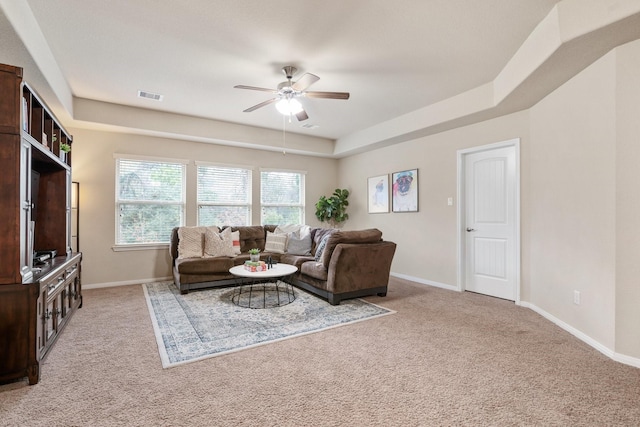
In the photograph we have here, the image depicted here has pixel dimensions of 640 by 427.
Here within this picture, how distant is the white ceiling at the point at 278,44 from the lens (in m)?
2.51

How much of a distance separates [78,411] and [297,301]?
2.48 metres

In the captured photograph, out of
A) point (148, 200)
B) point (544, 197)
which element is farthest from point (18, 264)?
point (544, 197)

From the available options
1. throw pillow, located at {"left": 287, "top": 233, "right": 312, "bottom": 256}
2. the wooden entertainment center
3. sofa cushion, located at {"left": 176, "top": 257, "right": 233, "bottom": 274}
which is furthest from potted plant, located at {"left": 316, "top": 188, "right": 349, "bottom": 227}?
the wooden entertainment center

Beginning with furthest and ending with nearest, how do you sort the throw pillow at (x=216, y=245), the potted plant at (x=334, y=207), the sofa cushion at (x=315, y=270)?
the potted plant at (x=334, y=207) < the throw pillow at (x=216, y=245) < the sofa cushion at (x=315, y=270)

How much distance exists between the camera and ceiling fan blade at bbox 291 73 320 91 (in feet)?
10.1

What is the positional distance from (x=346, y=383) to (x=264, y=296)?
214 cm

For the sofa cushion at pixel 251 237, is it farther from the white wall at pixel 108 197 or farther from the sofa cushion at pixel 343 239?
the sofa cushion at pixel 343 239

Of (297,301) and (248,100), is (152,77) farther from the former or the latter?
(297,301)

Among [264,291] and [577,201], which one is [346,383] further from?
[577,201]

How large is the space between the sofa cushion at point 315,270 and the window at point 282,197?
2.27 metres

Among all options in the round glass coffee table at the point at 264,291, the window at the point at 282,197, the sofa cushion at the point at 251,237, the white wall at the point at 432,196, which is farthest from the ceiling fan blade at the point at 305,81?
the window at the point at 282,197

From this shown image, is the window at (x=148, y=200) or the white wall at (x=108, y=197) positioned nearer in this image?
the white wall at (x=108, y=197)

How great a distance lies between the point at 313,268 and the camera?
419 cm

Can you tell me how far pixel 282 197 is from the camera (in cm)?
669
